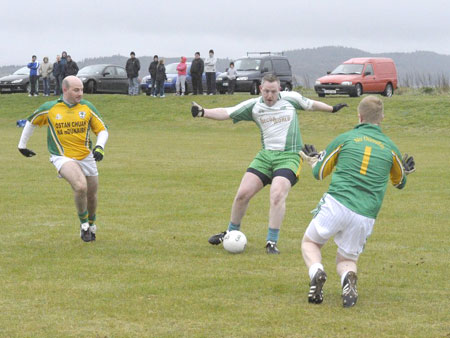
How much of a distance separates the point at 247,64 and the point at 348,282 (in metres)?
34.0

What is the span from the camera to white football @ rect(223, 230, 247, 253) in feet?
33.7

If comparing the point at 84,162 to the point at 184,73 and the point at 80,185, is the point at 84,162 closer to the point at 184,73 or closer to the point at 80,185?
the point at 80,185

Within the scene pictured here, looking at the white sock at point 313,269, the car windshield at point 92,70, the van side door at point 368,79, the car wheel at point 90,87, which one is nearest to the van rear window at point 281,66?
the van side door at point 368,79

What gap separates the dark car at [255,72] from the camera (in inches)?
1577

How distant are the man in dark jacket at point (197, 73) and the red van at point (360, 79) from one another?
5393 millimetres

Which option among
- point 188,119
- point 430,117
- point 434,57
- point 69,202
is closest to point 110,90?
point 188,119

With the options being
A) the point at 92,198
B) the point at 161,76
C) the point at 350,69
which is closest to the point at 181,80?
the point at 161,76

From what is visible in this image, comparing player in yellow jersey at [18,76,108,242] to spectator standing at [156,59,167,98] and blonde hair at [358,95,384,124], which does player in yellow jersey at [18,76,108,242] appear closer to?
blonde hair at [358,95,384,124]

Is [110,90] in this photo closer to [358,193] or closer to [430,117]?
[430,117]

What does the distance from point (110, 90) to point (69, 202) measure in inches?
1168

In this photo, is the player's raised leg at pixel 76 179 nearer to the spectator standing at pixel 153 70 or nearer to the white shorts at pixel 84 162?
the white shorts at pixel 84 162

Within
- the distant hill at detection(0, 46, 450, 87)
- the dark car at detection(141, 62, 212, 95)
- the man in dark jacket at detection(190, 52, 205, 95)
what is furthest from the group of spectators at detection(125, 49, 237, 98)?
the distant hill at detection(0, 46, 450, 87)

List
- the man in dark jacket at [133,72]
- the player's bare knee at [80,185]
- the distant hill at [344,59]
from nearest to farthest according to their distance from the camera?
the player's bare knee at [80,185]
the man in dark jacket at [133,72]
the distant hill at [344,59]

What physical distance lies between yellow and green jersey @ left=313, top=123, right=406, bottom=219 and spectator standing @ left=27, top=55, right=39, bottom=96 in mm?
35083
